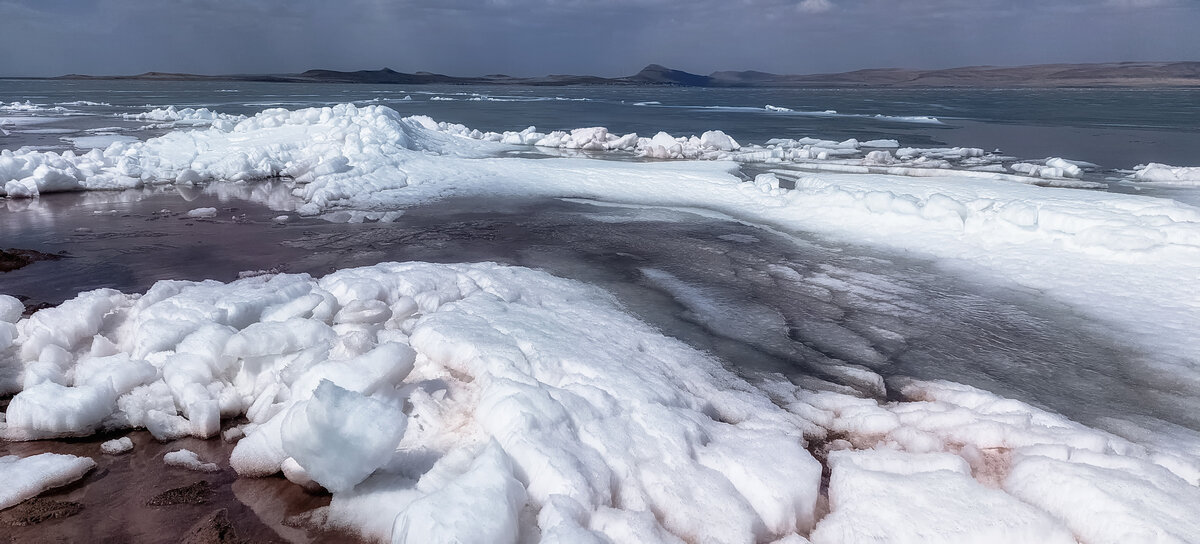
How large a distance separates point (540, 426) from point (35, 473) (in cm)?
184

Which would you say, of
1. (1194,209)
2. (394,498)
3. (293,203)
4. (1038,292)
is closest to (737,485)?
(394,498)

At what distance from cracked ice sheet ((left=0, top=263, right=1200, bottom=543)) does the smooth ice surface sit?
269 mm

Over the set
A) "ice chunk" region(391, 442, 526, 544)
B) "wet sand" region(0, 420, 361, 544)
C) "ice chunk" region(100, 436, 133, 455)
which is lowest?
"wet sand" region(0, 420, 361, 544)

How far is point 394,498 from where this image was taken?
7.97 feet

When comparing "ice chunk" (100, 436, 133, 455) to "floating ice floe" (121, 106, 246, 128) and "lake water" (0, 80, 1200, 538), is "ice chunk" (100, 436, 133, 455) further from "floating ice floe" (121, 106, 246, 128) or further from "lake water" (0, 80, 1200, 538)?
"floating ice floe" (121, 106, 246, 128)

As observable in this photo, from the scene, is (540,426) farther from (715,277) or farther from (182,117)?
(182,117)

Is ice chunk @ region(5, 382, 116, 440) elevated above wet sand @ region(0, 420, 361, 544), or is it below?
above

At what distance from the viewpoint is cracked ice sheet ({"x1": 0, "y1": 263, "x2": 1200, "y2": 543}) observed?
2271 millimetres

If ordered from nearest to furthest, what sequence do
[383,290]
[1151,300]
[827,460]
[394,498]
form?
1. [394,498]
2. [827,460]
3. [383,290]
4. [1151,300]

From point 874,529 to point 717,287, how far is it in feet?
9.26

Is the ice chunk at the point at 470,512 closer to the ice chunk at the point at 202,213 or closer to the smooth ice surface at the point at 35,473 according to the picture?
the smooth ice surface at the point at 35,473

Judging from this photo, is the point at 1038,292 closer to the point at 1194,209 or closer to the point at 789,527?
the point at 1194,209

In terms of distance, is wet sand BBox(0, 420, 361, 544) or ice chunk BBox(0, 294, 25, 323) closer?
wet sand BBox(0, 420, 361, 544)

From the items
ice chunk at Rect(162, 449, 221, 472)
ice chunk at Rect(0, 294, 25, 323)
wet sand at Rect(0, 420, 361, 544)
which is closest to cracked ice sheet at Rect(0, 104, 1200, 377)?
ice chunk at Rect(0, 294, 25, 323)
